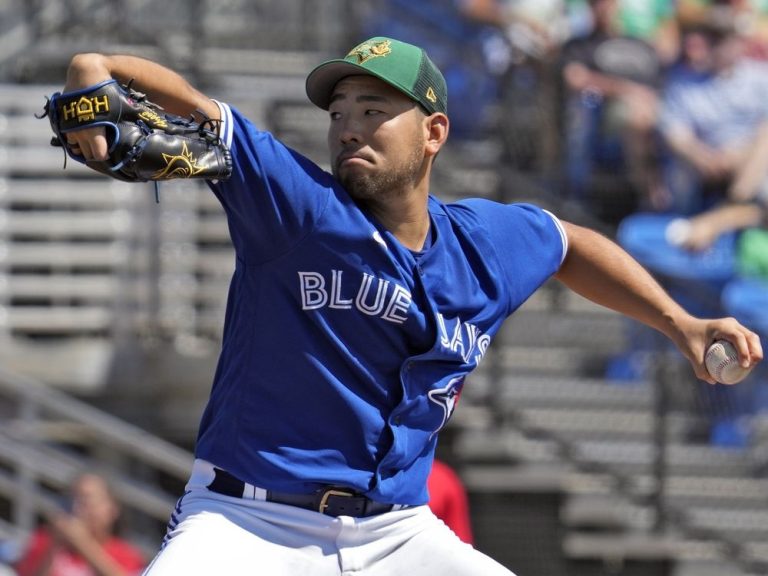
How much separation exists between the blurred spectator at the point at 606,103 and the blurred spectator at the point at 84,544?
14.1ft

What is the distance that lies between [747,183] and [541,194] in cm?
147

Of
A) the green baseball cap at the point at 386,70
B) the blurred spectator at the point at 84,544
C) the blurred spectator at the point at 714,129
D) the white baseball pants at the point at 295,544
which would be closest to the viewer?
the white baseball pants at the point at 295,544

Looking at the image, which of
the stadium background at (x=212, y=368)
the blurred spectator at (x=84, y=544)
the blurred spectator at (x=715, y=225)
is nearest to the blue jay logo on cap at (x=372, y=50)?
the blurred spectator at (x=84, y=544)

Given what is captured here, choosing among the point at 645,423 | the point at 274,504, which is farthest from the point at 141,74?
the point at 645,423

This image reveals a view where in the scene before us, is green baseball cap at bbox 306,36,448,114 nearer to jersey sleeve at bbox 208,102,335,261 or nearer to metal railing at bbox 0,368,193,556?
jersey sleeve at bbox 208,102,335,261

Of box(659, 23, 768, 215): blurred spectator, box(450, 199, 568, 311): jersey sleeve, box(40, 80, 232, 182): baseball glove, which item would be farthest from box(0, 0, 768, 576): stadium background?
box(40, 80, 232, 182): baseball glove

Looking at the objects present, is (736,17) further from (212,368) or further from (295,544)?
(295,544)

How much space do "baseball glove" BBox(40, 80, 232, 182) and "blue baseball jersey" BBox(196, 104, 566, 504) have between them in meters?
0.09

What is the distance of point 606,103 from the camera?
10.1 metres

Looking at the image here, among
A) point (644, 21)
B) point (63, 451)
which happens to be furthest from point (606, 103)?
point (63, 451)

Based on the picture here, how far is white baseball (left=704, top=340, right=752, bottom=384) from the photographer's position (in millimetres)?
4109

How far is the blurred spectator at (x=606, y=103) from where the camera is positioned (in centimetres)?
1002

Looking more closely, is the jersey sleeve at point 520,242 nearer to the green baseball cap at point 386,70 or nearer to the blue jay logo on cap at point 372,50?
the green baseball cap at point 386,70

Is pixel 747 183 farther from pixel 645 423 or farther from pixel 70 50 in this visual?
pixel 70 50
